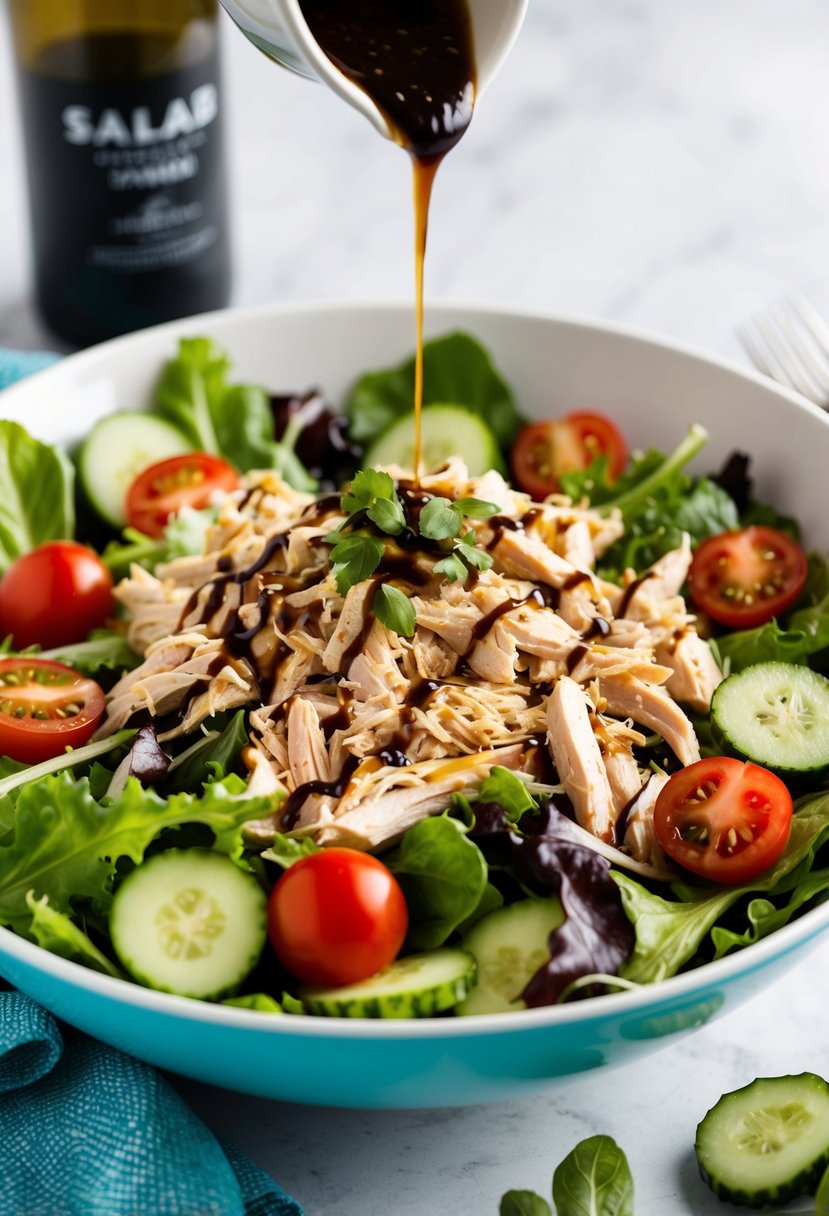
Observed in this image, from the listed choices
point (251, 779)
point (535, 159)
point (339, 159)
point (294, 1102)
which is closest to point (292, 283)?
point (339, 159)

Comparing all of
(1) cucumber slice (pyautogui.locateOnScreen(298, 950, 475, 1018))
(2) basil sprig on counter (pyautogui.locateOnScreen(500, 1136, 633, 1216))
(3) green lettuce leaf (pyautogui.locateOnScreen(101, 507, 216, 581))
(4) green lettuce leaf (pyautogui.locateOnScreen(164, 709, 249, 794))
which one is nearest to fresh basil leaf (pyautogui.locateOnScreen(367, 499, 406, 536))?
(4) green lettuce leaf (pyautogui.locateOnScreen(164, 709, 249, 794))

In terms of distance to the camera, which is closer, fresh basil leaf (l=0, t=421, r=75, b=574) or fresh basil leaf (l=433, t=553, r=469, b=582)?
fresh basil leaf (l=433, t=553, r=469, b=582)

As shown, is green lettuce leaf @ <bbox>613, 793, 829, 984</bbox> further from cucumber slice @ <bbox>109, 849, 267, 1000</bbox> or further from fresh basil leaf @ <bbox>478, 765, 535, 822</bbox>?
cucumber slice @ <bbox>109, 849, 267, 1000</bbox>

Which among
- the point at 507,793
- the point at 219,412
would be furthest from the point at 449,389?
the point at 507,793

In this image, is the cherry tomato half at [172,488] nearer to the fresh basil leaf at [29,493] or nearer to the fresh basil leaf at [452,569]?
the fresh basil leaf at [29,493]

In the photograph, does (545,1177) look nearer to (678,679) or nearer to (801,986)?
(801,986)

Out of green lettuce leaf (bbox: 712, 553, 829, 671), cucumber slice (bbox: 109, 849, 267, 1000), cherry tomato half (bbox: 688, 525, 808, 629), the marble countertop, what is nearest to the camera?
cucumber slice (bbox: 109, 849, 267, 1000)
